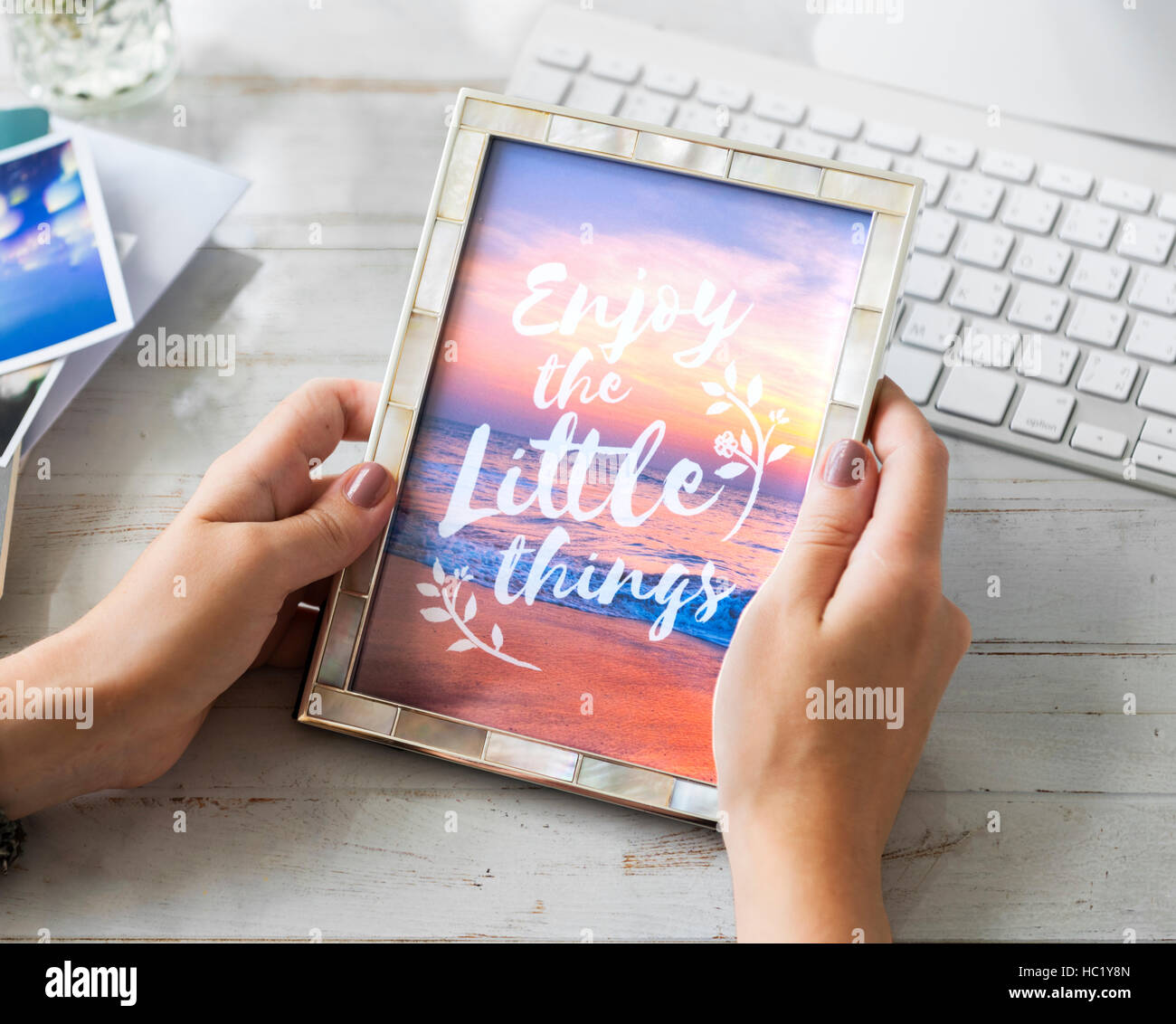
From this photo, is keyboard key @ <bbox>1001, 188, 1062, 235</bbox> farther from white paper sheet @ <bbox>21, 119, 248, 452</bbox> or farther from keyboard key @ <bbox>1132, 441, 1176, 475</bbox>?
white paper sheet @ <bbox>21, 119, 248, 452</bbox>

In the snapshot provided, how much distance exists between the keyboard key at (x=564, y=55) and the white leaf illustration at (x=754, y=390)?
14.6 inches

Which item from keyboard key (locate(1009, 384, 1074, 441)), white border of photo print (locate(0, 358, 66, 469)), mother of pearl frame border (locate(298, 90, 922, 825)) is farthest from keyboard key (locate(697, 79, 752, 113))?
white border of photo print (locate(0, 358, 66, 469))

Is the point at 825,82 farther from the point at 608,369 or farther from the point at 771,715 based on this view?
the point at 771,715

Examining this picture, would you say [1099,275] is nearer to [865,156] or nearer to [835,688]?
[865,156]

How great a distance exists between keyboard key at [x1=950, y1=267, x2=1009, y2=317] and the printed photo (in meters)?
0.17

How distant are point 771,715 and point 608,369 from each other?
220 mm

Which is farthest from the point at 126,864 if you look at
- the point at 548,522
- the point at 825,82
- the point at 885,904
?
the point at 825,82

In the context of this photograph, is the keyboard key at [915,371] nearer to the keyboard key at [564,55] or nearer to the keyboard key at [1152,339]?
the keyboard key at [1152,339]

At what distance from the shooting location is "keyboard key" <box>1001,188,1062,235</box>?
2.35 feet

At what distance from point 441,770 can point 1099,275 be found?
1.86 feet

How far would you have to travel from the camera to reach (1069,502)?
26.4 inches

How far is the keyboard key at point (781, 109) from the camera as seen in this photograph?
0.76m

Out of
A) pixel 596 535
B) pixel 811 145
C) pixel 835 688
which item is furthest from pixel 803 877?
pixel 811 145

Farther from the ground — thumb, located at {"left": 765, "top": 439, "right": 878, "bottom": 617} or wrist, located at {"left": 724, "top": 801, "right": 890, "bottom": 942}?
thumb, located at {"left": 765, "top": 439, "right": 878, "bottom": 617}
